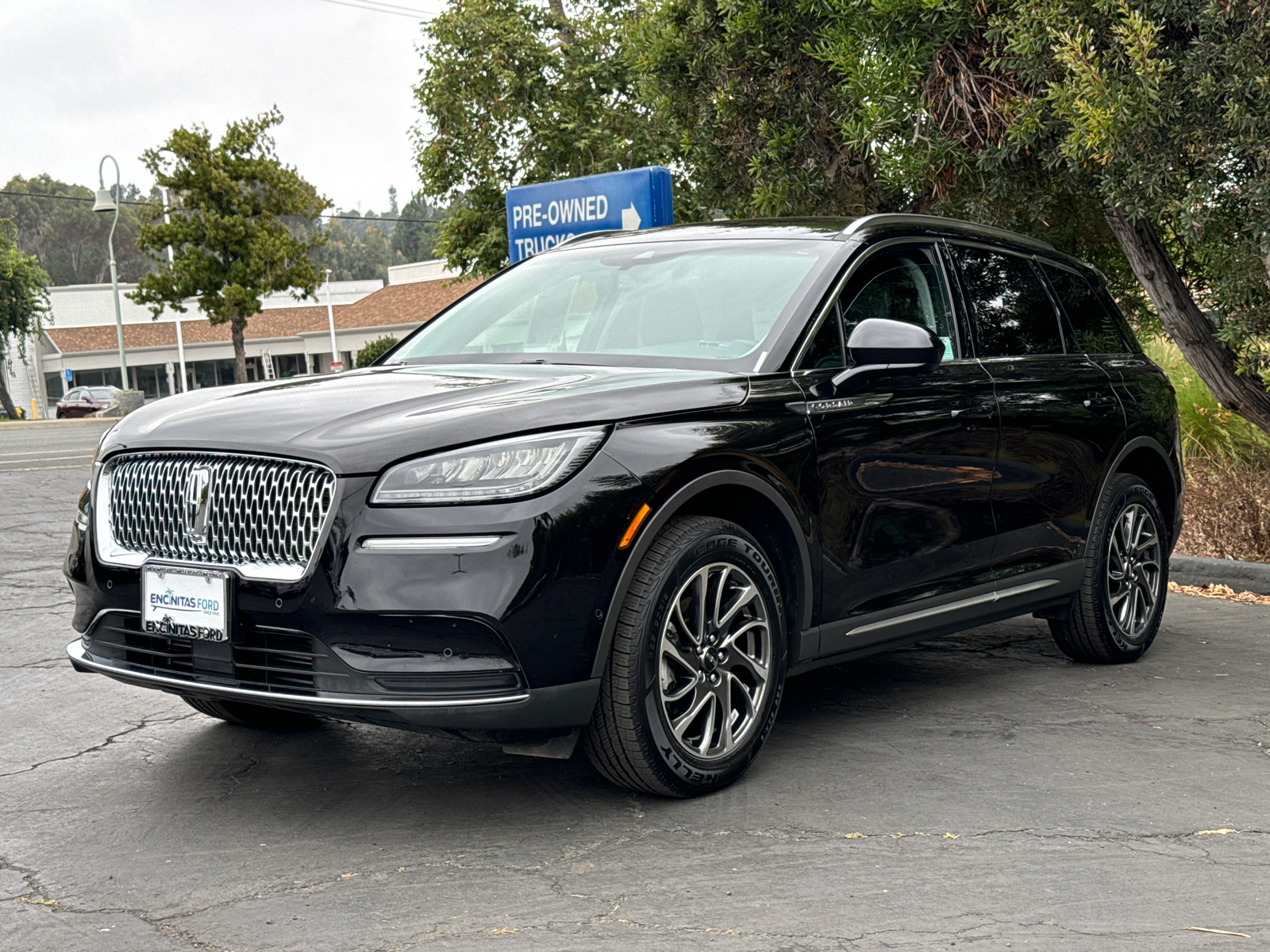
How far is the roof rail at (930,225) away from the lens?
5383 millimetres

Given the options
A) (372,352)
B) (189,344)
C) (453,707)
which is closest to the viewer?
(453,707)

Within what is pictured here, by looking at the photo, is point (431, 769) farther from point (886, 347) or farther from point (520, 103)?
point (520, 103)

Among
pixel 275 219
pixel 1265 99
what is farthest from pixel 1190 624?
pixel 275 219

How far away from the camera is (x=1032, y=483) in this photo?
567cm

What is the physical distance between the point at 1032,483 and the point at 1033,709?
87 cm

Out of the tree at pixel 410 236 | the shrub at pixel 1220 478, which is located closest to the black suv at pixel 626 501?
the shrub at pixel 1220 478

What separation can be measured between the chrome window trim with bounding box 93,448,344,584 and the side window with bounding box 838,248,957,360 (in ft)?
6.78

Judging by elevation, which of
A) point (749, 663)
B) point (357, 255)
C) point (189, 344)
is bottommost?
point (749, 663)

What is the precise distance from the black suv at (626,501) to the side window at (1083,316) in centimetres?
33

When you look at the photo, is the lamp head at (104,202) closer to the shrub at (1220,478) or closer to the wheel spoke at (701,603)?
the shrub at (1220,478)

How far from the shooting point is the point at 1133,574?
21.1ft

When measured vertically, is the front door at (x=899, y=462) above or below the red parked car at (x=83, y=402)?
above

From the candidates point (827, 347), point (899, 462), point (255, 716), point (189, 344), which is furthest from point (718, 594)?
point (189, 344)

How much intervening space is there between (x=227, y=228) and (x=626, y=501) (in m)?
40.1
